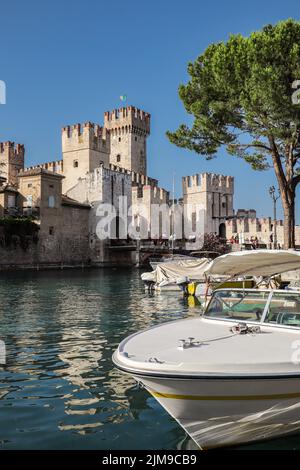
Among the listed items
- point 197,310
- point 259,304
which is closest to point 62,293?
point 197,310

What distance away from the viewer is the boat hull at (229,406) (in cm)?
433

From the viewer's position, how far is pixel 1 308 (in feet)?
55.1

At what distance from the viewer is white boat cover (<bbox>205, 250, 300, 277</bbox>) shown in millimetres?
7402

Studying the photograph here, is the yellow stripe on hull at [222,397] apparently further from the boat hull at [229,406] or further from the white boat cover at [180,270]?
the white boat cover at [180,270]

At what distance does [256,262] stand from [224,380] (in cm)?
399

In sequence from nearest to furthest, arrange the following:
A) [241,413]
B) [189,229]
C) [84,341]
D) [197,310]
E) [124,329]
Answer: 1. [241,413]
2. [84,341]
3. [124,329]
4. [197,310]
5. [189,229]

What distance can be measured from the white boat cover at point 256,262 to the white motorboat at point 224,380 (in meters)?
1.98

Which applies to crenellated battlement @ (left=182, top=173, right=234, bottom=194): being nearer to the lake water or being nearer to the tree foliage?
the tree foliage

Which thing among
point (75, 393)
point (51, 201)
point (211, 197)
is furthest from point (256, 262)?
point (211, 197)

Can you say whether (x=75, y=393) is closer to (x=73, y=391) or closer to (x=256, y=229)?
(x=73, y=391)

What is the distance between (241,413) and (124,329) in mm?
7843

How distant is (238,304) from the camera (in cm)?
637

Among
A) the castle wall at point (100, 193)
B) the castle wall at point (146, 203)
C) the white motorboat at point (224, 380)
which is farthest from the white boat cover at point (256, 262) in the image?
the castle wall at point (146, 203)

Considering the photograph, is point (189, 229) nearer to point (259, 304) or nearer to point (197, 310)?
point (197, 310)
